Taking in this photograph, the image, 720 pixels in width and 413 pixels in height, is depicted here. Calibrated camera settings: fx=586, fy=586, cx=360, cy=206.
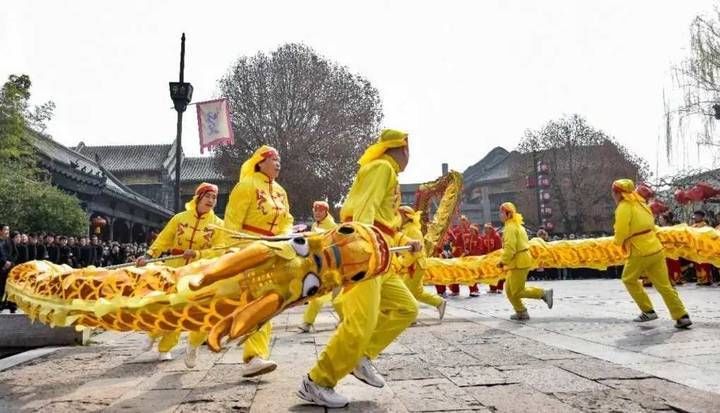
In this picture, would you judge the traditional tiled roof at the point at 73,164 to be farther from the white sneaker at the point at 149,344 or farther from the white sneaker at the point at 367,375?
the white sneaker at the point at 367,375

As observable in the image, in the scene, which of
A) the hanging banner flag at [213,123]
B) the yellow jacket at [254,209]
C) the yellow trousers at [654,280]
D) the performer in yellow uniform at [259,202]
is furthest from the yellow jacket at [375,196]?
the hanging banner flag at [213,123]

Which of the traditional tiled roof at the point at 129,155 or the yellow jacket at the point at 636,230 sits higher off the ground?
the traditional tiled roof at the point at 129,155

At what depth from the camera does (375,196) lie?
3.80 metres

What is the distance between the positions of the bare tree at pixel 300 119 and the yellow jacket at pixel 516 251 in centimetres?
1944

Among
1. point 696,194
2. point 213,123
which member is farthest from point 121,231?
point 696,194

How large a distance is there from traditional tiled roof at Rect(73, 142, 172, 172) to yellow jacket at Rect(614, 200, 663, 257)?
4403cm

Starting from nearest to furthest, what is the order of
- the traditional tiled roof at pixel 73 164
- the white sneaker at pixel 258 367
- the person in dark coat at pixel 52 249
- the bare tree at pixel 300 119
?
the white sneaker at pixel 258 367 → the person in dark coat at pixel 52 249 → the traditional tiled roof at pixel 73 164 → the bare tree at pixel 300 119

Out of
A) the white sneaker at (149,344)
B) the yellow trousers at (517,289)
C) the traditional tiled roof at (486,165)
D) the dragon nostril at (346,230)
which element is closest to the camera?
the dragon nostril at (346,230)

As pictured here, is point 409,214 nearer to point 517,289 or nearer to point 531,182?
point 517,289

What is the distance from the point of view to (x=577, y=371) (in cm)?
426

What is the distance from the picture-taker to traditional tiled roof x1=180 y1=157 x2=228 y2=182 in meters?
48.9

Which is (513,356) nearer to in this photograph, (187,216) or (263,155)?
(263,155)

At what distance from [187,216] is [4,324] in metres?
2.58

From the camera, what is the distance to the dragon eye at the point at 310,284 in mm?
3006
